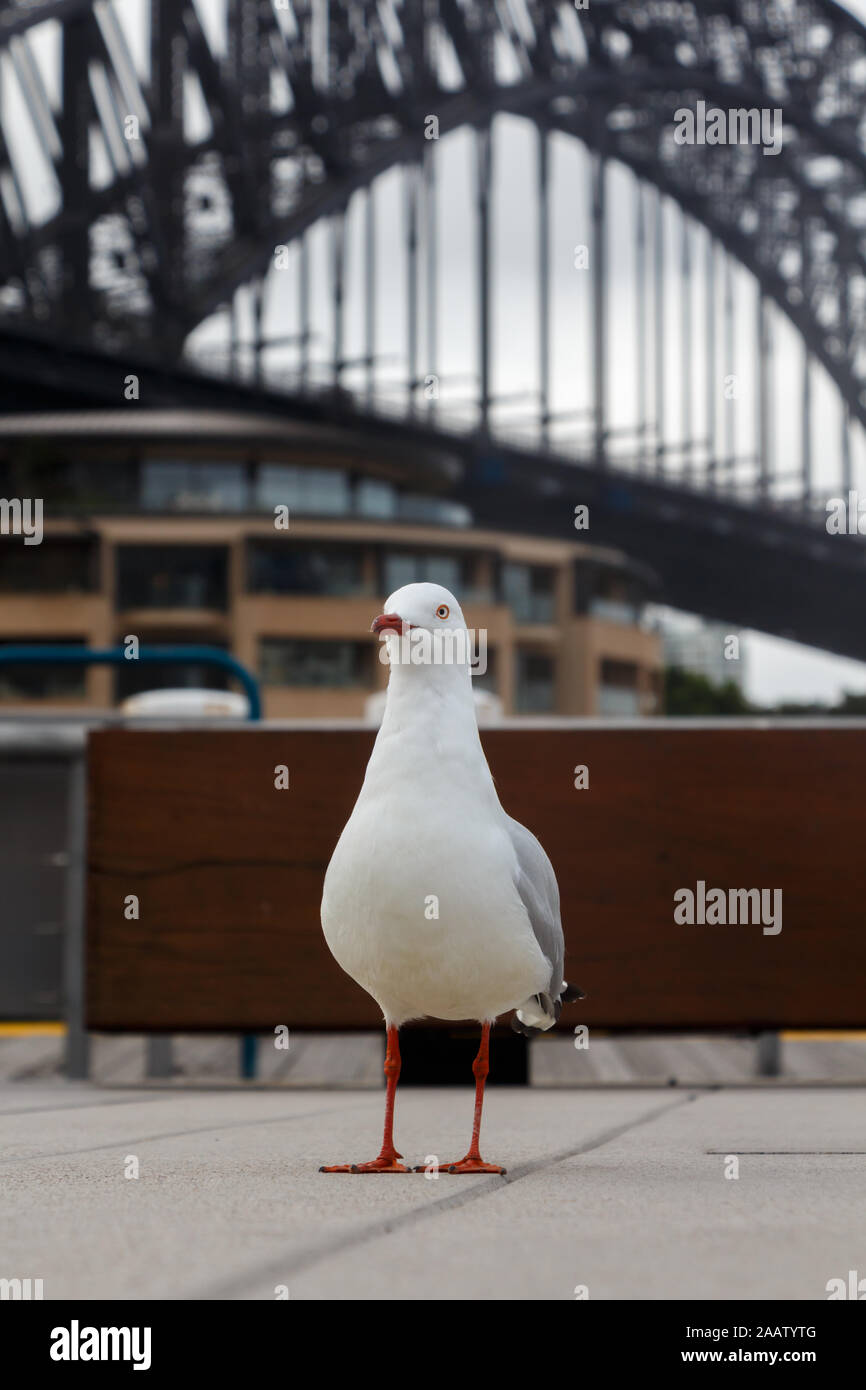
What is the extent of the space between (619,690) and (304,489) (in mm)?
11949

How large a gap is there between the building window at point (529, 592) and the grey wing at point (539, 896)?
48.8 m

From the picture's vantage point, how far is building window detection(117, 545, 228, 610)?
4791 centimetres

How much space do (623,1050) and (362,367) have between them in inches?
1998

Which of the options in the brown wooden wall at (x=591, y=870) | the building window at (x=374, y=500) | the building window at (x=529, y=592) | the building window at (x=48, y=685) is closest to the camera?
the brown wooden wall at (x=591, y=870)

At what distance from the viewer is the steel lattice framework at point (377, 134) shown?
45562 millimetres

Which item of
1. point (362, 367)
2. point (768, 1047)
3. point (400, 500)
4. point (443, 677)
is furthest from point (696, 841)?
point (362, 367)

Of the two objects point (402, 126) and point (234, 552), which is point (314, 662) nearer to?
point (234, 552)

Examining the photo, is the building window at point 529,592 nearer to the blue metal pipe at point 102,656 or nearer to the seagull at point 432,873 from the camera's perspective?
the blue metal pipe at point 102,656

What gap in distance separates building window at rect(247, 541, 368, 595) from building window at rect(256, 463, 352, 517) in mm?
1203

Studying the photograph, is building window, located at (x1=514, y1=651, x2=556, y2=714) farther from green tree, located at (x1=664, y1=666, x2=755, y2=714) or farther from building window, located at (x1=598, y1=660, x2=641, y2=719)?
green tree, located at (x1=664, y1=666, x2=755, y2=714)

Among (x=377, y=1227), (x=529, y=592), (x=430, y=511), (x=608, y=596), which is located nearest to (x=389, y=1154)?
(x=377, y=1227)

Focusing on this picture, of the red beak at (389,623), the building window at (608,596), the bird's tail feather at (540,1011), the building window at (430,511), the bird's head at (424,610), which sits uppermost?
the building window at (430,511)

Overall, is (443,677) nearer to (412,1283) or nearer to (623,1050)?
Answer: (412,1283)

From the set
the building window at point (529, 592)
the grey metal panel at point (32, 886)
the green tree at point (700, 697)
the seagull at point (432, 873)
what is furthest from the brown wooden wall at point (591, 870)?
the green tree at point (700, 697)
